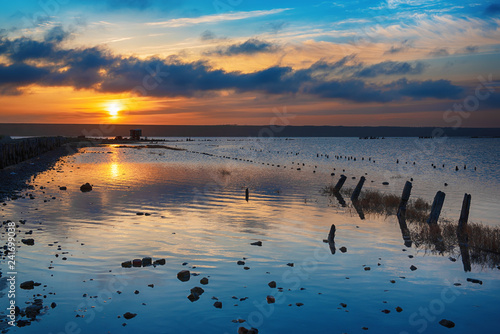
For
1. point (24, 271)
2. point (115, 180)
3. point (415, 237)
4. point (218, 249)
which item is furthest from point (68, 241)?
point (115, 180)

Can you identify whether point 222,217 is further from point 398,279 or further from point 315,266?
point 398,279

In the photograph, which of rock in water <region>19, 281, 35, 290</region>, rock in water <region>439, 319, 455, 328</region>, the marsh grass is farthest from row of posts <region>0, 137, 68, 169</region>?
rock in water <region>439, 319, 455, 328</region>

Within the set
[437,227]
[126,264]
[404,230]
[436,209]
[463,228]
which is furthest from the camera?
[436,209]

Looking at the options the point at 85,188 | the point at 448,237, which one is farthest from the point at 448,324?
the point at 85,188

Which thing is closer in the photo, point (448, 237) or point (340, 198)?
point (448, 237)

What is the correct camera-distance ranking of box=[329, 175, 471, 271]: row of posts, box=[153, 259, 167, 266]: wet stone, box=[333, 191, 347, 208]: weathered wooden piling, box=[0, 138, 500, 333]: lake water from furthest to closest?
box=[333, 191, 347, 208]: weathered wooden piling → box=[329, 175, 471, 271]: row of posts → box=[153, 259, 167, 266]: wet stone → box=[0, 138, 500, 333]: lake water

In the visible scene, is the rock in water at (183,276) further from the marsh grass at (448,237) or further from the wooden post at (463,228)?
the wooden post at (463,228)

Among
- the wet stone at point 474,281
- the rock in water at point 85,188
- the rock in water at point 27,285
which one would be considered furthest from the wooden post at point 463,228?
the rock in water at point 85,188

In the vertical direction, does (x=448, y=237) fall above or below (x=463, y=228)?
below

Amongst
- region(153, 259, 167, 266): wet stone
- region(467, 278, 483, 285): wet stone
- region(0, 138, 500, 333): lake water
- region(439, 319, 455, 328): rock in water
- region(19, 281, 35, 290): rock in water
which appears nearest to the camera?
region(0, 138, 500, 333): lake water

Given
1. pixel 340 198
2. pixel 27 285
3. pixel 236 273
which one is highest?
pixel 27 285

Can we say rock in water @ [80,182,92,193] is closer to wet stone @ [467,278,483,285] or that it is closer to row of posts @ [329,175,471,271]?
row of posts @ [329,175,471,271]

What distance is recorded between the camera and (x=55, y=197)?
27.2 meters

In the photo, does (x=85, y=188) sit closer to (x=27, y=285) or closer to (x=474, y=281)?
(x=27, y=285)
